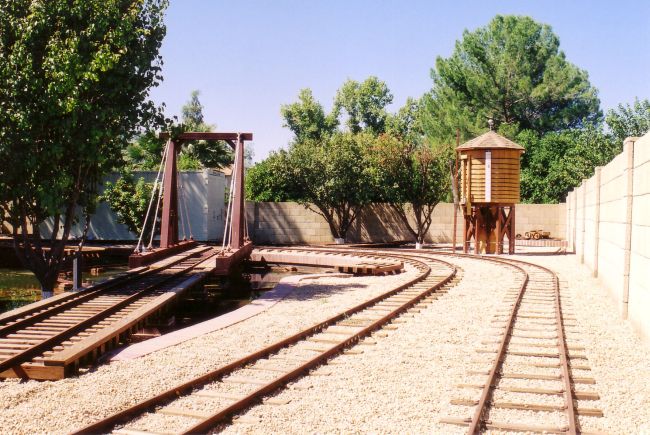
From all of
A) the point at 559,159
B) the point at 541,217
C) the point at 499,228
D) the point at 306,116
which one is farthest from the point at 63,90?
the point at 306,116

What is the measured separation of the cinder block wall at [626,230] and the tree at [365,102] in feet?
177

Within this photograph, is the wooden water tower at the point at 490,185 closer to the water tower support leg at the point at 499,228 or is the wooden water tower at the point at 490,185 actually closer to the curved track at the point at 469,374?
the water tower support leg at the point at 499,228

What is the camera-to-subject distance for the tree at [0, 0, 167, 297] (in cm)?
1412

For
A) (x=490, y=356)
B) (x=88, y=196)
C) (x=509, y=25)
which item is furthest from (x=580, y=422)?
(x=509, y=25)

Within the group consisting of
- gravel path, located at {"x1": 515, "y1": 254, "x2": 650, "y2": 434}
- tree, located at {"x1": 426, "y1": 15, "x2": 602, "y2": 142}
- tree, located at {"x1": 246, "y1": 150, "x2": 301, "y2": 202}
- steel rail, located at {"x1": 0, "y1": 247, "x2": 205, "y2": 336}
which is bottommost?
gravel path, located at {"x1": 515, "y1": 254, "x2": 650, "y2": 434}

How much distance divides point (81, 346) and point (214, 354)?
1.83 meters

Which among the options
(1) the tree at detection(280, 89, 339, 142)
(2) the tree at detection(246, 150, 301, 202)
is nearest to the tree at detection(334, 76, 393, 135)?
(1) the tree at detection(280, 89, 339, 142)

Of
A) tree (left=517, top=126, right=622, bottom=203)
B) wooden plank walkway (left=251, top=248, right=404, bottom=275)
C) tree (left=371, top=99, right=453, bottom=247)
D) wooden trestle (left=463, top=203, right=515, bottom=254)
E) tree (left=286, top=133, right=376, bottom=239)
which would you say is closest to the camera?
wooden plank walkway (left=251, top=248, right=404, bottom=275)

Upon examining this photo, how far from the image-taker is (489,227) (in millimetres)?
30141

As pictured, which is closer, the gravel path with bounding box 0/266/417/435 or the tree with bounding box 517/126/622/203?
the gravel path with bounding box 0/266/417/435

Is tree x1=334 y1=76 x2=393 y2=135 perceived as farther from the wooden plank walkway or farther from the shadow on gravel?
the shadow on gravel

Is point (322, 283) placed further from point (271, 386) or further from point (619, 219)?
point (271, 386)

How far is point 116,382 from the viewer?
809cm

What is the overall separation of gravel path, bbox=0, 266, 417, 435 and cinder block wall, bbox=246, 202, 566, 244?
24.4 m
